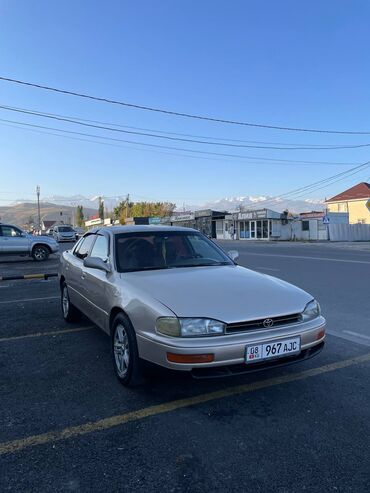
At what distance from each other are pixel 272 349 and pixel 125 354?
138 cm

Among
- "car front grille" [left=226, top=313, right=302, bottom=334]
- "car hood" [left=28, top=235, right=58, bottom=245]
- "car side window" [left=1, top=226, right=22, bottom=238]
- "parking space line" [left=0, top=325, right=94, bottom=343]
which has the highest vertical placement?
"car side window" [left=1, top=226, right=22, bottom=238]

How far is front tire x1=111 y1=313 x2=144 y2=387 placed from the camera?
3586mm

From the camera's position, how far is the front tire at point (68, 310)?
6.25m

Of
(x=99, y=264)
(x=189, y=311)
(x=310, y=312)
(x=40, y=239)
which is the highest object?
(x=40, y=239)

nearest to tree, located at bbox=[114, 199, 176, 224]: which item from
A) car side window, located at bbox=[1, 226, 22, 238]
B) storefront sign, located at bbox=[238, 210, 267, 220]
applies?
storefront sign, located at bbox=[238, 210, 267, 220]

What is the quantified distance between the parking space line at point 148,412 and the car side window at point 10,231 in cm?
1700

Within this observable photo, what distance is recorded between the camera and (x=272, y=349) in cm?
337

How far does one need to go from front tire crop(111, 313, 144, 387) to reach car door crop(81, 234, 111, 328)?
13.6 inches

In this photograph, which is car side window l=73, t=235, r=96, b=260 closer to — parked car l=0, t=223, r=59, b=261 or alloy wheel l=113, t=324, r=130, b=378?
alloy wheel l=113, t=324, r=130, b=378

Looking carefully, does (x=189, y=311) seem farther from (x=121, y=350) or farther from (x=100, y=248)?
(x=100, y=248)

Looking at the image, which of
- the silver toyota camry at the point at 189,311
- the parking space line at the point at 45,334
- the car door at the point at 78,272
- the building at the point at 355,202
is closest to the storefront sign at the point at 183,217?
the building at the point at 355,202

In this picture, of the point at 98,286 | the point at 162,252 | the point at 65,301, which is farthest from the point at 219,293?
the point at 65,301

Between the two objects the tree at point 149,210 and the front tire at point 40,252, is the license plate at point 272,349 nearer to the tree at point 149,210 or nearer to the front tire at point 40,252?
the front tire at point 40,252

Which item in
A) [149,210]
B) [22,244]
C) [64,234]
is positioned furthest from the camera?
[149,210]
